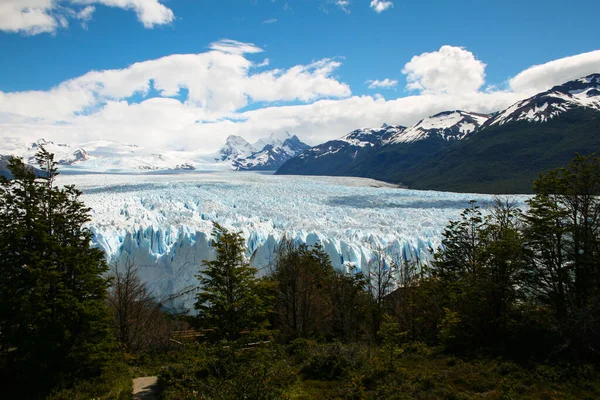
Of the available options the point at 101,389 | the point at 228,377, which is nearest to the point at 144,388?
the point at 101,389

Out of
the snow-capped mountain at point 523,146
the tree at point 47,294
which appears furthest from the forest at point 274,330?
the snow-capped mountain at point 523,146

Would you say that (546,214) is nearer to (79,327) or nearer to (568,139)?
(79,327)

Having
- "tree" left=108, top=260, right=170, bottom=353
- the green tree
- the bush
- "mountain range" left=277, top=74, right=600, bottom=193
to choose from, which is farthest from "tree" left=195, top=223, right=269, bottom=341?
"mountain range" left=277, top=74, right=600, bottom=193

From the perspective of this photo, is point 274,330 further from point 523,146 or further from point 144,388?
point 523,146

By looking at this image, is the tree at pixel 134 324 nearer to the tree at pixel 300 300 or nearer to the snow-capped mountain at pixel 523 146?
the tree at pixel 300 300

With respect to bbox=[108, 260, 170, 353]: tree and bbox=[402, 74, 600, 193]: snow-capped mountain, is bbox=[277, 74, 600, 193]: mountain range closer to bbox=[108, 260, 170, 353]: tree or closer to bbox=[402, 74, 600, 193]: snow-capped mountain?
bbox=[402, 74, 600, 193]: snow-capped mountain

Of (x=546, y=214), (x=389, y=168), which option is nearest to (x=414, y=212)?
(x=546, y=214)
